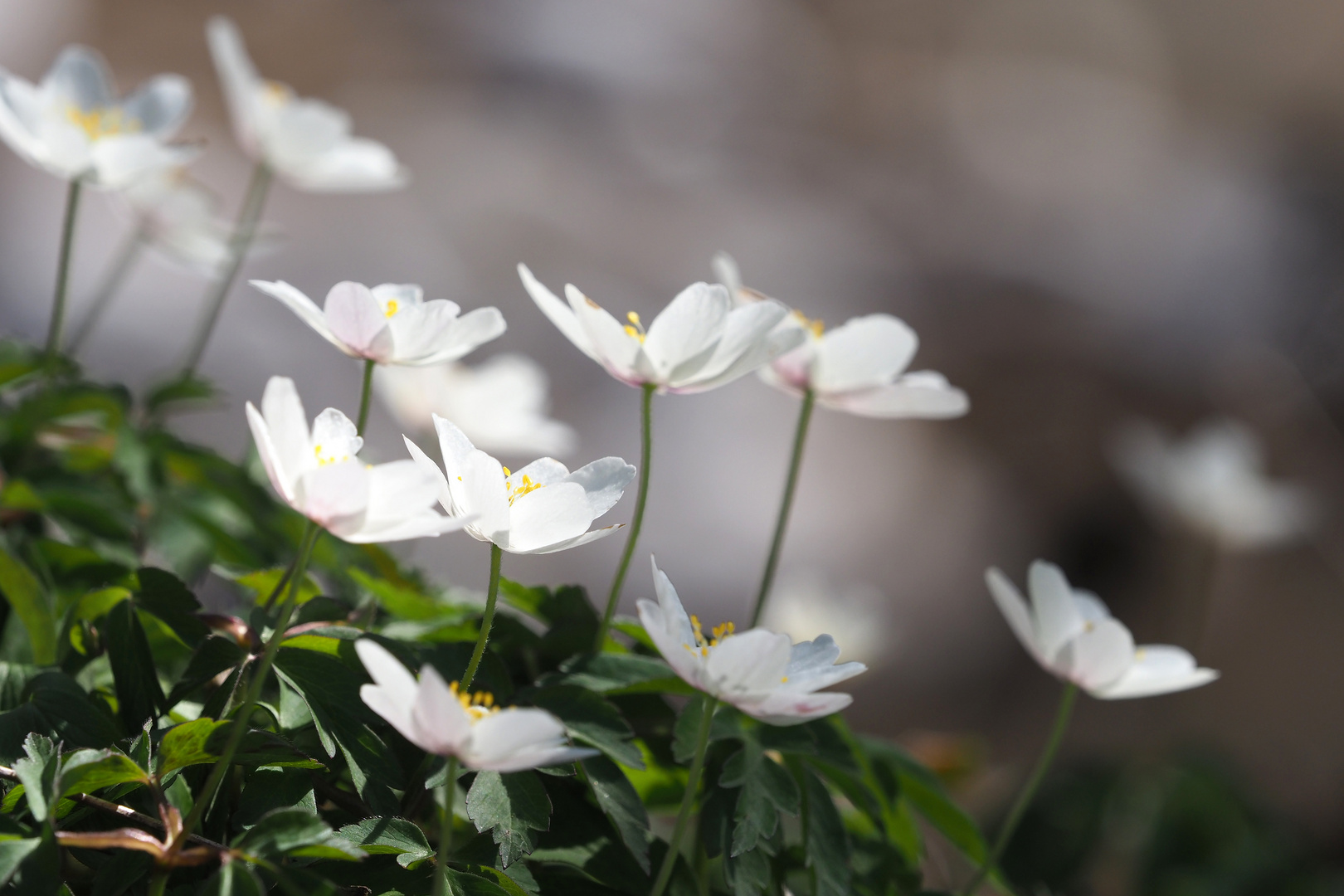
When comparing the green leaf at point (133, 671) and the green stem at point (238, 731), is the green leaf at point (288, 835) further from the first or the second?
the green leaf at point (133, 671)

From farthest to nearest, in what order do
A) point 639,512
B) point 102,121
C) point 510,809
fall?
point 102,121 → point 639,512 → point 510,809

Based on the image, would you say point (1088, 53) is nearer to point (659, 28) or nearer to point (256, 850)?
point (659, 28)

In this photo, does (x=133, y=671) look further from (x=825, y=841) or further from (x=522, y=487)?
(x=825, y=841)

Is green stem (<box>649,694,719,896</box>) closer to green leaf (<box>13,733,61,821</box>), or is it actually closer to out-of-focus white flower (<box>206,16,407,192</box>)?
green leaf (<box>13,733,61,821</box>)

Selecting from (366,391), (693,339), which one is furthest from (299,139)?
(693,339)

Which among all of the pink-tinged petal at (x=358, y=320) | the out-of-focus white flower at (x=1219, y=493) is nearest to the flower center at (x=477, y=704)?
the pink-tinged petal at (x=358, y=320)
